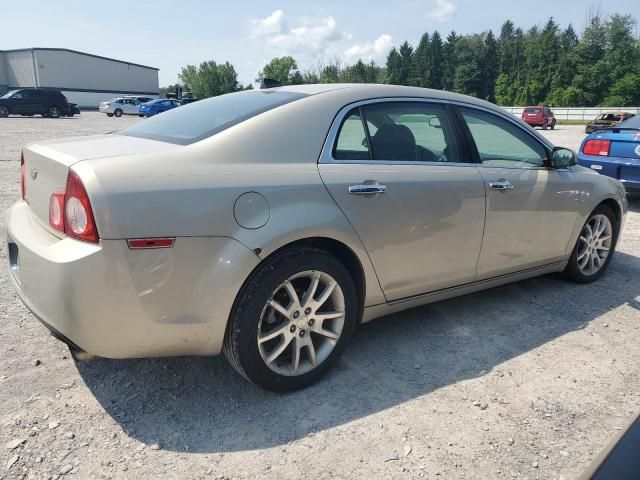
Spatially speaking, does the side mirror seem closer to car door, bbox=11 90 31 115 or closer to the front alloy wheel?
the front alloy wheel

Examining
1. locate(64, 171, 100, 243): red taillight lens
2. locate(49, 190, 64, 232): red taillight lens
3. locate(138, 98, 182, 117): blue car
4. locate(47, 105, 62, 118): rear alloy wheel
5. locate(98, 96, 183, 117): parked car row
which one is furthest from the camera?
locate(98, 96, 183, 117): parked car row

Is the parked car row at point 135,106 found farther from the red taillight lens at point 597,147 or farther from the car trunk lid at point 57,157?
the car trunk lid at point 57,157

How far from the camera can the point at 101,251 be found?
6.99 ft

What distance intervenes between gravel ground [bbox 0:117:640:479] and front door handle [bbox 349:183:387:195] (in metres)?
1.04

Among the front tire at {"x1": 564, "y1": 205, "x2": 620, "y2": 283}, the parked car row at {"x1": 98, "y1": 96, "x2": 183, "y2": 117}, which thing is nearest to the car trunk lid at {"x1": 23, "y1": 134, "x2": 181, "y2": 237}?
the front tire at {"x1": 564, "y1": 205, "x2": 620, "y2": 283}

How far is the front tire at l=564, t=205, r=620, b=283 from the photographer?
4.36 metres

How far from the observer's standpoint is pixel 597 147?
24.7ft

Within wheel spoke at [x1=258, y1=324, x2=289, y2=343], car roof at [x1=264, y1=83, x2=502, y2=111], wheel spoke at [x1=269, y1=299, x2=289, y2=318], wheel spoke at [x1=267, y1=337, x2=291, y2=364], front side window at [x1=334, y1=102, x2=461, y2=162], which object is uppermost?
car roof at [x1=264, y1=83, x2=502, y2=111]

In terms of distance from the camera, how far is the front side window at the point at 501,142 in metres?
3.52

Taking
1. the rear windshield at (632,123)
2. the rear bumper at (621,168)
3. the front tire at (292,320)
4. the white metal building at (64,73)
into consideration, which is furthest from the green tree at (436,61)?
the front tire at (292,320)

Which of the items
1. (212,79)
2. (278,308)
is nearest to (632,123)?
(278,308)

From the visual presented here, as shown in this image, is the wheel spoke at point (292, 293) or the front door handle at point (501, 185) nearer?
the wheel spoke at point (292, 293)

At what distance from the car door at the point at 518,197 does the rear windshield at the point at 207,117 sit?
1.37 meters

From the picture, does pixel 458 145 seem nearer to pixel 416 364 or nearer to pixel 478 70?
pixel 416 364
